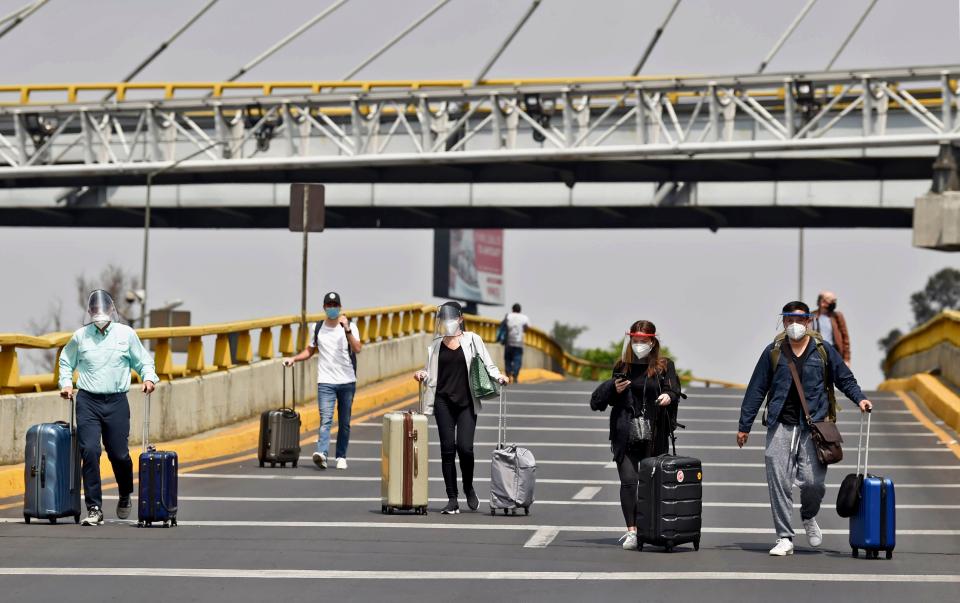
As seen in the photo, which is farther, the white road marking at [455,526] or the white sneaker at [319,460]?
the white sneaker at [319,460]

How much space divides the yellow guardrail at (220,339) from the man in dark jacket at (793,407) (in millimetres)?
7688

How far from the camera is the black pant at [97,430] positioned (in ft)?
47.3

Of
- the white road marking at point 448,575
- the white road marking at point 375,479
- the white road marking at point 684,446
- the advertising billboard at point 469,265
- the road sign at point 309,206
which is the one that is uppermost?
the advertising billboard at point 469,265

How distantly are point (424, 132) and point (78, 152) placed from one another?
15.0 metres

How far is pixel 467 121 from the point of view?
62844 millimetres

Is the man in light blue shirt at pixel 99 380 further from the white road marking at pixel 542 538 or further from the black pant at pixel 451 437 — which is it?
the white road marking at pixel 542 538

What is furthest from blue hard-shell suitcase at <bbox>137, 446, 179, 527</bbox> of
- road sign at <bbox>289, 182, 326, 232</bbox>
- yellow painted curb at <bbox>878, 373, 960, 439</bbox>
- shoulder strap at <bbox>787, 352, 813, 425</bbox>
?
yellow painted curb at <bbox>878, 373, 960, 439</bbox>

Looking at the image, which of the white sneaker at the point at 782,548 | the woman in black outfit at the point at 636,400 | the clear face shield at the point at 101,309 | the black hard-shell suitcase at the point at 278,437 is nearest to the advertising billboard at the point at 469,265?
the black hard-shell suitcase at the point at 278,437

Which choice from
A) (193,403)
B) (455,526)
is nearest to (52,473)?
(455,526)

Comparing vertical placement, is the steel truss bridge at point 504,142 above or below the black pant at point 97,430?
above

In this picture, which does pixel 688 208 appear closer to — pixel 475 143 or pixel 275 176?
pixel 475 143

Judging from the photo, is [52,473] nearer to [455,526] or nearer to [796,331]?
[455,526]

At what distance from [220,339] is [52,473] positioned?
10.3m

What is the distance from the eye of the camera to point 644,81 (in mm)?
57562
